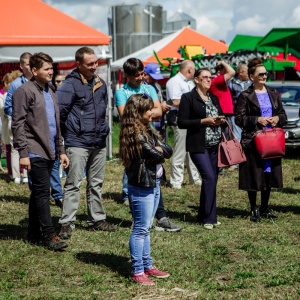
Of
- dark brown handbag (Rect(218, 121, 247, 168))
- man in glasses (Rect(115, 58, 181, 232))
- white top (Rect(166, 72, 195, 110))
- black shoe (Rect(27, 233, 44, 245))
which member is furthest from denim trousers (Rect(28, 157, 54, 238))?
white top (Rect(166, 72, 195, 110))

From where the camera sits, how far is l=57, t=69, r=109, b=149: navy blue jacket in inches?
275

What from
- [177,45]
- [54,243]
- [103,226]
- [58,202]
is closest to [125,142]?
[54,243]

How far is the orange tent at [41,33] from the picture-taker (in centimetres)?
1203

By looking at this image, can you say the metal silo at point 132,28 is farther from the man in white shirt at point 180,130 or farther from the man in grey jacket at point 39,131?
the man in grey jacket at point 39,131

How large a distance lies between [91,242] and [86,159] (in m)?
0.87

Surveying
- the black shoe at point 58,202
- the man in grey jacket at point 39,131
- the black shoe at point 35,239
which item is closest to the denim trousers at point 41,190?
the man in grey jacket at point 39,131

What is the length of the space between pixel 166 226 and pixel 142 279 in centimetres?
211

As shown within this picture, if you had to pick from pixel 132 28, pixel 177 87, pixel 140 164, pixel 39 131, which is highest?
pixel 132 28

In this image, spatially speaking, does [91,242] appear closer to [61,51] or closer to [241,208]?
[241,208]

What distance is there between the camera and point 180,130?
10703 mm

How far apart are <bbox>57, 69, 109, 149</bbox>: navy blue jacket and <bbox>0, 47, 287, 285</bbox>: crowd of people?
10mm

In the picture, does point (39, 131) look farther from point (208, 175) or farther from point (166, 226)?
point (208, 175)

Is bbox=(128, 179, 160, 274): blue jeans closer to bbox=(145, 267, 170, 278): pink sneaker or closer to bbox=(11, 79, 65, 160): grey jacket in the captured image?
bbox=(145, 267, 170, 278): pink sneaker

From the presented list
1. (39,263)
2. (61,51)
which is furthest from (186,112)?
(61,51)
